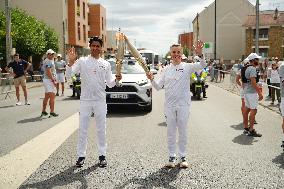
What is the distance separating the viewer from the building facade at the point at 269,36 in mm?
58875

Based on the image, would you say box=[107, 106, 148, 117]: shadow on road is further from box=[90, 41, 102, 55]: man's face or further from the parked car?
box=[90, 41, 102, 55]: man's face

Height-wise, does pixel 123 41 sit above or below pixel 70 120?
above

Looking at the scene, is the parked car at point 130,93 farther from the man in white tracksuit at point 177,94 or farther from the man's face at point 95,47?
the man in white tracksuit at point 177,94

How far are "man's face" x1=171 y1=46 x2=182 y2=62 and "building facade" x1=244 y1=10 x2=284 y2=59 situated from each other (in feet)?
183

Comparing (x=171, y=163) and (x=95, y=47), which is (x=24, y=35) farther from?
(x=171, y=163)

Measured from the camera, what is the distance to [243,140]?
852 centimetres

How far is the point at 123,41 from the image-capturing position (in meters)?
6.29

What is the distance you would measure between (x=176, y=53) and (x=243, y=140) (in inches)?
125

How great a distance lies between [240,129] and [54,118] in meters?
5.21

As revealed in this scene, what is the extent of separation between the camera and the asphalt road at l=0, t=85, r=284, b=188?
5406mm

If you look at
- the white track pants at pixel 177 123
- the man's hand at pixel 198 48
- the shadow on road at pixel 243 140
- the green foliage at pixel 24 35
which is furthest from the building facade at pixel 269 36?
the white track pants at pixel 177 123

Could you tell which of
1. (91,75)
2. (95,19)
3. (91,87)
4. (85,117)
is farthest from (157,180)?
(95,19)

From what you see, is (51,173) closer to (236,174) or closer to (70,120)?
(236,174)

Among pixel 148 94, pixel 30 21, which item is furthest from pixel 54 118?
pixel 30 21
